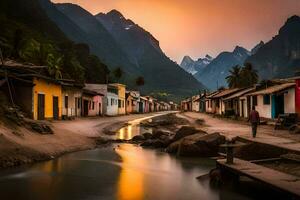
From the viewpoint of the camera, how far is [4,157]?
18.8 metres

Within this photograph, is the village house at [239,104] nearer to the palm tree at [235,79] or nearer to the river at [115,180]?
the palm tree at [235,79]

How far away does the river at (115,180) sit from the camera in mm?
13945

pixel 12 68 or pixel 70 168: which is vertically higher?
pixel 12 68

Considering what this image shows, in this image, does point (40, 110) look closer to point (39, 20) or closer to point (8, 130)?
point (8, 130)

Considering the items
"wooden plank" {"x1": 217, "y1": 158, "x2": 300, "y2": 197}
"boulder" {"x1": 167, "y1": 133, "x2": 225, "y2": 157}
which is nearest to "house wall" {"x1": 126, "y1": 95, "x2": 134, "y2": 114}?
"boulder" {"x1": 167, "y1": 133, "x2": 225, "y2": 157}

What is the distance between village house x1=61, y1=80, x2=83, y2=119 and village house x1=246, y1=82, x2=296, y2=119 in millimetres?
19832

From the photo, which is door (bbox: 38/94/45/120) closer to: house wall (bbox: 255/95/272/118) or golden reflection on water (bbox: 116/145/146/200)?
golden reflection on water (bbox: 116/145/146/200)

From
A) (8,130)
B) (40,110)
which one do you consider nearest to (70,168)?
(8,130)

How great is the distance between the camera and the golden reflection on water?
14.2 meters

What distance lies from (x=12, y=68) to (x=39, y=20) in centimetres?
8739

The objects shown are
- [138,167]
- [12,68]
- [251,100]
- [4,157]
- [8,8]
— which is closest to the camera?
[4,157]

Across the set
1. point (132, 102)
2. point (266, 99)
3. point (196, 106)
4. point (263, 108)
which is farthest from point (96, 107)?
point (196, 106)

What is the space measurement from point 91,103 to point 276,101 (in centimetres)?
2908

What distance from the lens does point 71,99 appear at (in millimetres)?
50219
